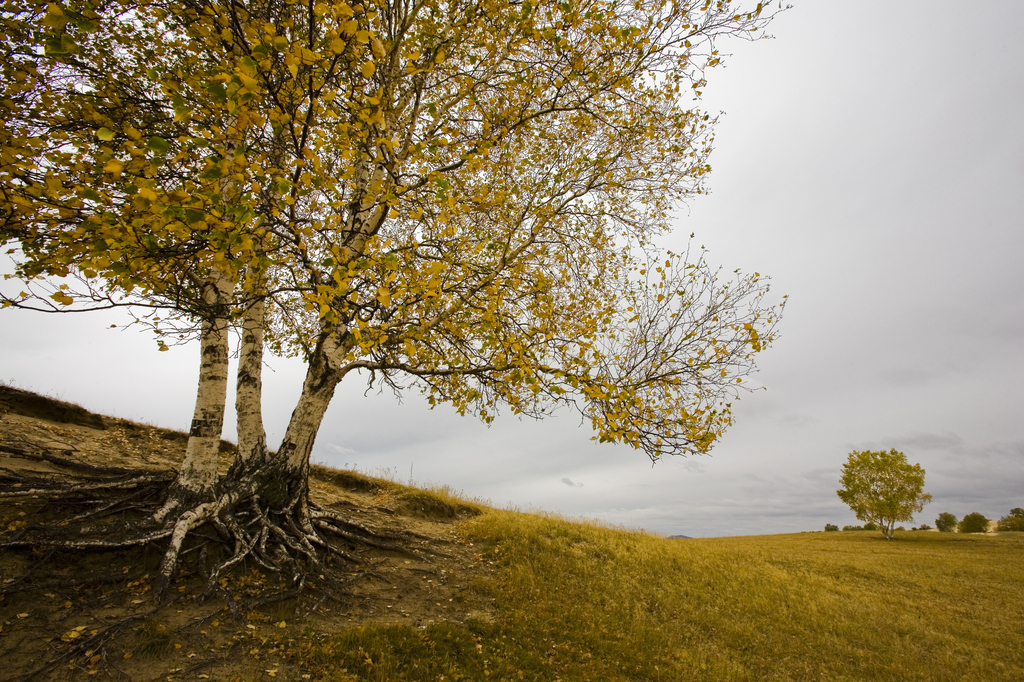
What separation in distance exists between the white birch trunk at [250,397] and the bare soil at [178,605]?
2173 mm

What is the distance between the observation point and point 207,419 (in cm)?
909

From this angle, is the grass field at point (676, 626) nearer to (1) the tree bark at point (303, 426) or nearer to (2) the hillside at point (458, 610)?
(2) the hillside at point (458, 610)

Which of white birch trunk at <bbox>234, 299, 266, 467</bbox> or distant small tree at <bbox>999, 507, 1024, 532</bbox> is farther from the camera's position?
distant small tree at <bbox>999, 507, 1024, 532</bbox>

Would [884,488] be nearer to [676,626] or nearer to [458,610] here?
[676,626]

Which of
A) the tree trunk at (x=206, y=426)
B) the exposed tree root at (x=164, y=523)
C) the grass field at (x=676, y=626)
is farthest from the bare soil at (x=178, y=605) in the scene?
the tree trunk at (x=206, y=426)

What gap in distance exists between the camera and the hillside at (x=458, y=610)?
638 centimetres

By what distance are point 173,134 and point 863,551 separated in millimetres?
44535

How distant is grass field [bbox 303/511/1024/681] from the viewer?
7.71 metres

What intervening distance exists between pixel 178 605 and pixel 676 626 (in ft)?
36.1

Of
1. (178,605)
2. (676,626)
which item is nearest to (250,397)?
(178,605)

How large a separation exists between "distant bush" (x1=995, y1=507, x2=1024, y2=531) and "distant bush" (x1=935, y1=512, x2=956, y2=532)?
22.1 ft

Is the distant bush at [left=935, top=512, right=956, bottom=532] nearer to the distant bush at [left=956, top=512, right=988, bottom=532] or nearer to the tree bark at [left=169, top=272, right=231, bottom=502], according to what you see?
the distant bush at [left=956, top=512, right=988, bottom=532]

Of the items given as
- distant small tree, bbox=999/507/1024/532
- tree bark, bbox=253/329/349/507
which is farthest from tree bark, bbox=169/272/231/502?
distant small tree, bbox=999/507/1024/532

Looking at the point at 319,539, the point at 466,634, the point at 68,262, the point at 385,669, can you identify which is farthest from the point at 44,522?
the point at 466,634
